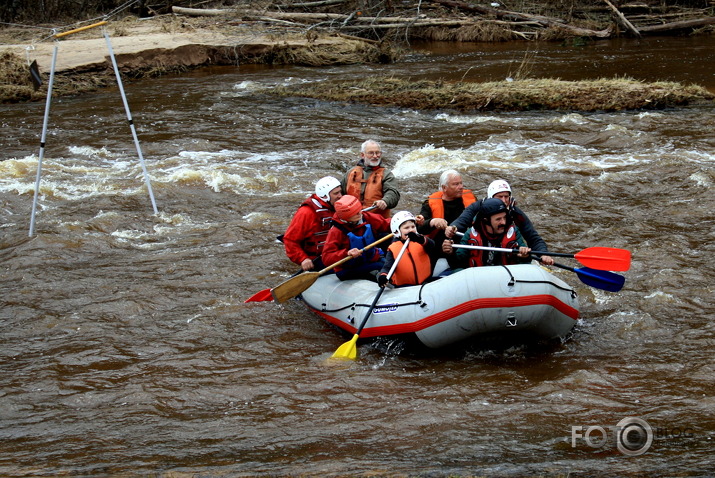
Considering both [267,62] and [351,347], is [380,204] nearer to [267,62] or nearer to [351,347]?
[351,347]

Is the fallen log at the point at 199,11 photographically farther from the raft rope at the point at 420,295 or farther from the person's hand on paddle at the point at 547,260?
the person's hand on paddle at the point at 547,260

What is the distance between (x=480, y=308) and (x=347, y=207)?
5.19ft

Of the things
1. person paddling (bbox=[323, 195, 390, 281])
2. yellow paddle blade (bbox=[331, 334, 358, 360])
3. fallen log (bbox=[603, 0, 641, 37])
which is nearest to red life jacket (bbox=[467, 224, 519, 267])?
person paddling (bbox=[323, 195, 390, 281])

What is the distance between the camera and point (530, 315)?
215 inches

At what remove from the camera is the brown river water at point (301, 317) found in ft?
14.3

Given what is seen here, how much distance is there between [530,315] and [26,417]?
11.7ft

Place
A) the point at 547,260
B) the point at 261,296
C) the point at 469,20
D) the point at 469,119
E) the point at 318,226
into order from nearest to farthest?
the point at 547,260 < the point at 318,226 < the point at 261,296 < the point at 469,119 < the point at 469,20

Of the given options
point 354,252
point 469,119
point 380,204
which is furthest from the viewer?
point 469,119

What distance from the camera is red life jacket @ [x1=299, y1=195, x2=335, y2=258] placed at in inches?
270

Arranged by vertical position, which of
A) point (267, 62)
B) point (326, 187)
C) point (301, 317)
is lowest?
point (301, 317)

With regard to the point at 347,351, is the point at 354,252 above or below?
above

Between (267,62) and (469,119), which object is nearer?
(469,119)

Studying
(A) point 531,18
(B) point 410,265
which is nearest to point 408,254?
(B) point 410,265

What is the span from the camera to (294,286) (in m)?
6.54
